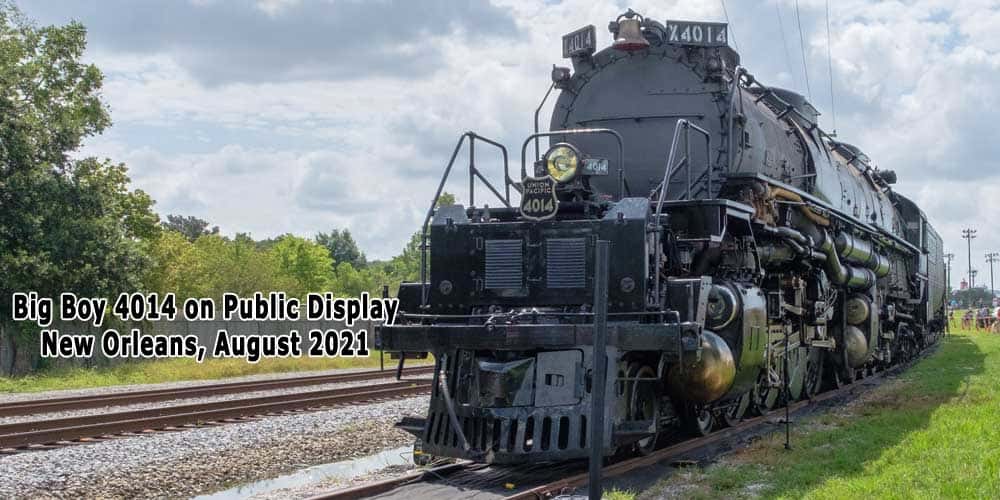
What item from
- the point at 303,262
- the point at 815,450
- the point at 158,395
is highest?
the point at 303,262

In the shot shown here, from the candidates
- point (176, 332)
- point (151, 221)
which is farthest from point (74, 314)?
point (151, 221)

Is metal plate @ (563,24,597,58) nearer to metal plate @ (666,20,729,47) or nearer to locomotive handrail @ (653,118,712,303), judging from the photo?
metal plate @ (666,20,729,47)

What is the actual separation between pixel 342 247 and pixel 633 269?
403 ft

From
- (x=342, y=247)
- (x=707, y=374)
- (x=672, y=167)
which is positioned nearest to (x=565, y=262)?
(x=672, y=167)

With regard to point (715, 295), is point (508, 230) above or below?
above

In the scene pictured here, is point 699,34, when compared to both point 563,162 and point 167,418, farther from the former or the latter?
point 167,418

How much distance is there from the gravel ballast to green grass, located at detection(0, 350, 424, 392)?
12.0 metres

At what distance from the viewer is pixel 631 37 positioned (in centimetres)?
1170

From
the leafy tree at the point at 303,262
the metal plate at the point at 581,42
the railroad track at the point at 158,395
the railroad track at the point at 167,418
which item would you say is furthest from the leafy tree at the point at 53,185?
the leafy tree at the point at 303,262

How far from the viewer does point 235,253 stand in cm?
6269

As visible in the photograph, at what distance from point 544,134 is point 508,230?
43.6 inches

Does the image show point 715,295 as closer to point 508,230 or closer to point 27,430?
point 508,230

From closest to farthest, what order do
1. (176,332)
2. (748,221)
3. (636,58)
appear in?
1. (748,221)
2. (636,58)
3. (176,332)

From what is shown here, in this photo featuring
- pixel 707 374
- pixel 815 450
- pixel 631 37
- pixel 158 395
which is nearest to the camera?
pixel 707 374
